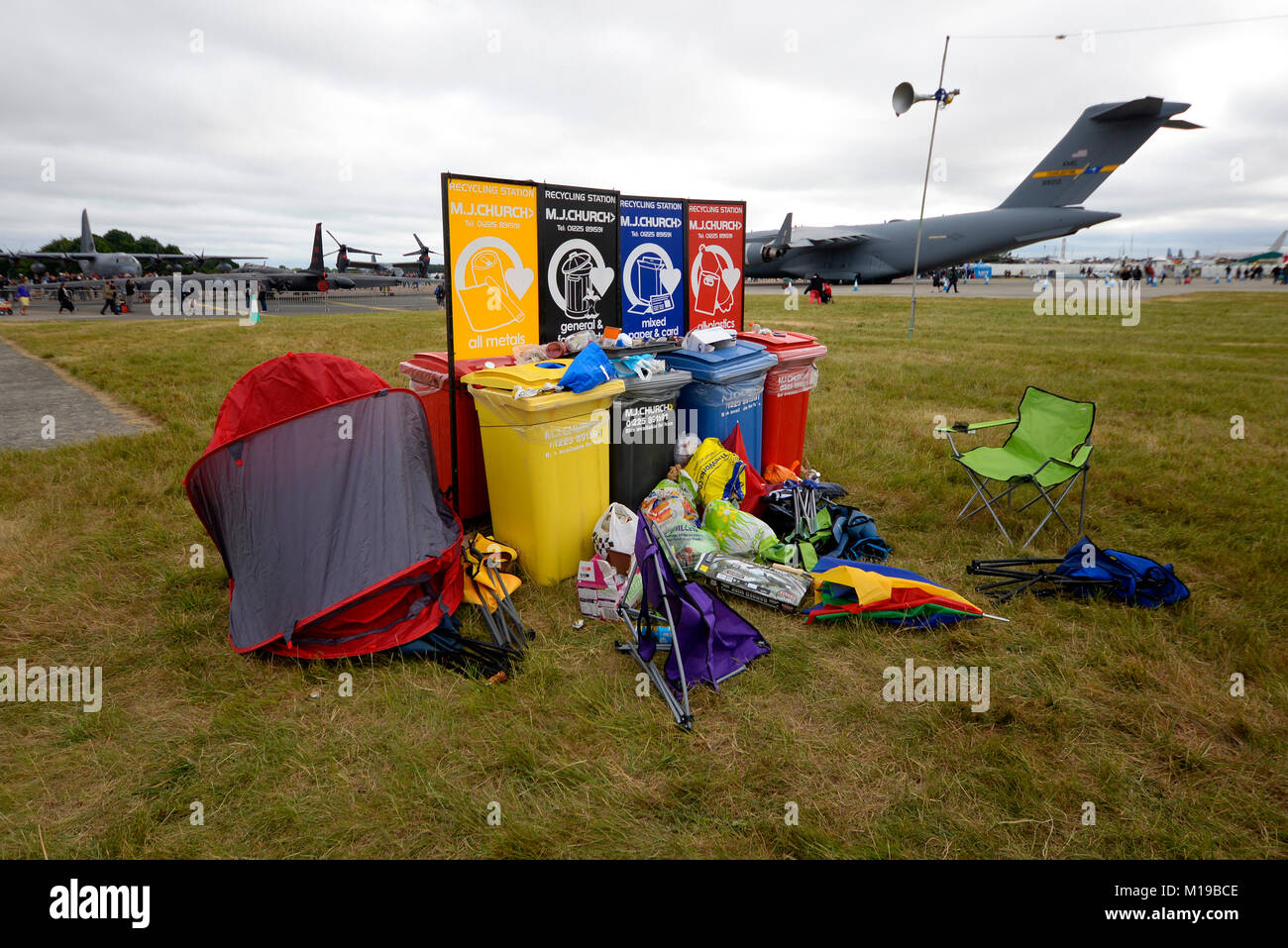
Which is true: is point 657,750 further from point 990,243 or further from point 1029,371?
point 990,243

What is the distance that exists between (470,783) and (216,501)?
2.08 metres

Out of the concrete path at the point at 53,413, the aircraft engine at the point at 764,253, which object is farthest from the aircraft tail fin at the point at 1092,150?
the concrete path at the point at 53,413

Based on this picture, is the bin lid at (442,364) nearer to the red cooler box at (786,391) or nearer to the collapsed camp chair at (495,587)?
the collapsed camp chair at (495,587)

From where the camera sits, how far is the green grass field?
2285mm

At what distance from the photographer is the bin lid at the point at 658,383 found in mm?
4461

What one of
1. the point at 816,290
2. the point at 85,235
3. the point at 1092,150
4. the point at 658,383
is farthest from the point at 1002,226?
the point at 85,235

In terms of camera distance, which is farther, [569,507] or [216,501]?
[569,507]

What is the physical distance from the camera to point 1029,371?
10836 mm

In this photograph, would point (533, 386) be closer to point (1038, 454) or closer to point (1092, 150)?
point (1038, 454)

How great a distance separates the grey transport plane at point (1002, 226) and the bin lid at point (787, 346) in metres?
30.0

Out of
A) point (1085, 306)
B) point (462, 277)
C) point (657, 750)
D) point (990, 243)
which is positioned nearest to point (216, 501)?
point (462, 277)

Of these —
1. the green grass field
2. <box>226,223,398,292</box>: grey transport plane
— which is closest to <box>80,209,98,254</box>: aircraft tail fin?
<box>226,223,398,292</box>: grey transport plane

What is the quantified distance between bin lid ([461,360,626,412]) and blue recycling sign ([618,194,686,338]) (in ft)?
5.31

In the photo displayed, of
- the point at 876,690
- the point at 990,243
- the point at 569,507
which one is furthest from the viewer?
the point at 990,243
